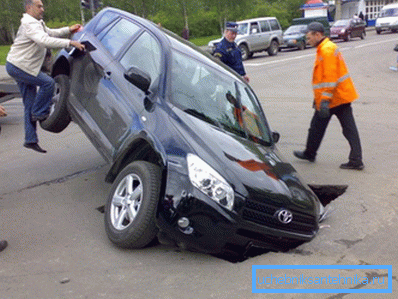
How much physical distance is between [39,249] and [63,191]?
1648mm

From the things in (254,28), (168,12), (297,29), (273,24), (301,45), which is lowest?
(301,45)

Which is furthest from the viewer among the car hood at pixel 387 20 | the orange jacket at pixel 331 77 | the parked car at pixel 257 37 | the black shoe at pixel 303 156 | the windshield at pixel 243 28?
the car hood at pixel 387 20

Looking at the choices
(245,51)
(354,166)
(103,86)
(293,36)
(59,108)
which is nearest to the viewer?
(103,86)

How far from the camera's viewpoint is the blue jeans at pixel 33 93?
6555 mm

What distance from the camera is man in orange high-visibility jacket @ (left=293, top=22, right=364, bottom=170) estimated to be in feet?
22.5

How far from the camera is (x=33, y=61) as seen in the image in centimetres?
653

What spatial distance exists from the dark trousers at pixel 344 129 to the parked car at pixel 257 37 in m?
18.3

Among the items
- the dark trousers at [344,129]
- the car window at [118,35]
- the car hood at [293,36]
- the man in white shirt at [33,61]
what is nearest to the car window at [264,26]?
the car hood at [293,36]

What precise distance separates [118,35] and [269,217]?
289 centimetres

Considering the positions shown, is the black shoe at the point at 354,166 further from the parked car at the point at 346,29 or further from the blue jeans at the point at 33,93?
the parked car at the point at 346,29

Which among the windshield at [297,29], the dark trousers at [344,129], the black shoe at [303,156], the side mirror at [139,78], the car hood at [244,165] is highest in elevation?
the side mirror at [139,78]

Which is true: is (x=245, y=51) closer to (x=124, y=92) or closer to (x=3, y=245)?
(x=124, y=92)

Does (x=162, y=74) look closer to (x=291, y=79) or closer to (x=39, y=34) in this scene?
(x=39, y=34)

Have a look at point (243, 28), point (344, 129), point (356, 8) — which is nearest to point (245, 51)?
point (243, 28)
